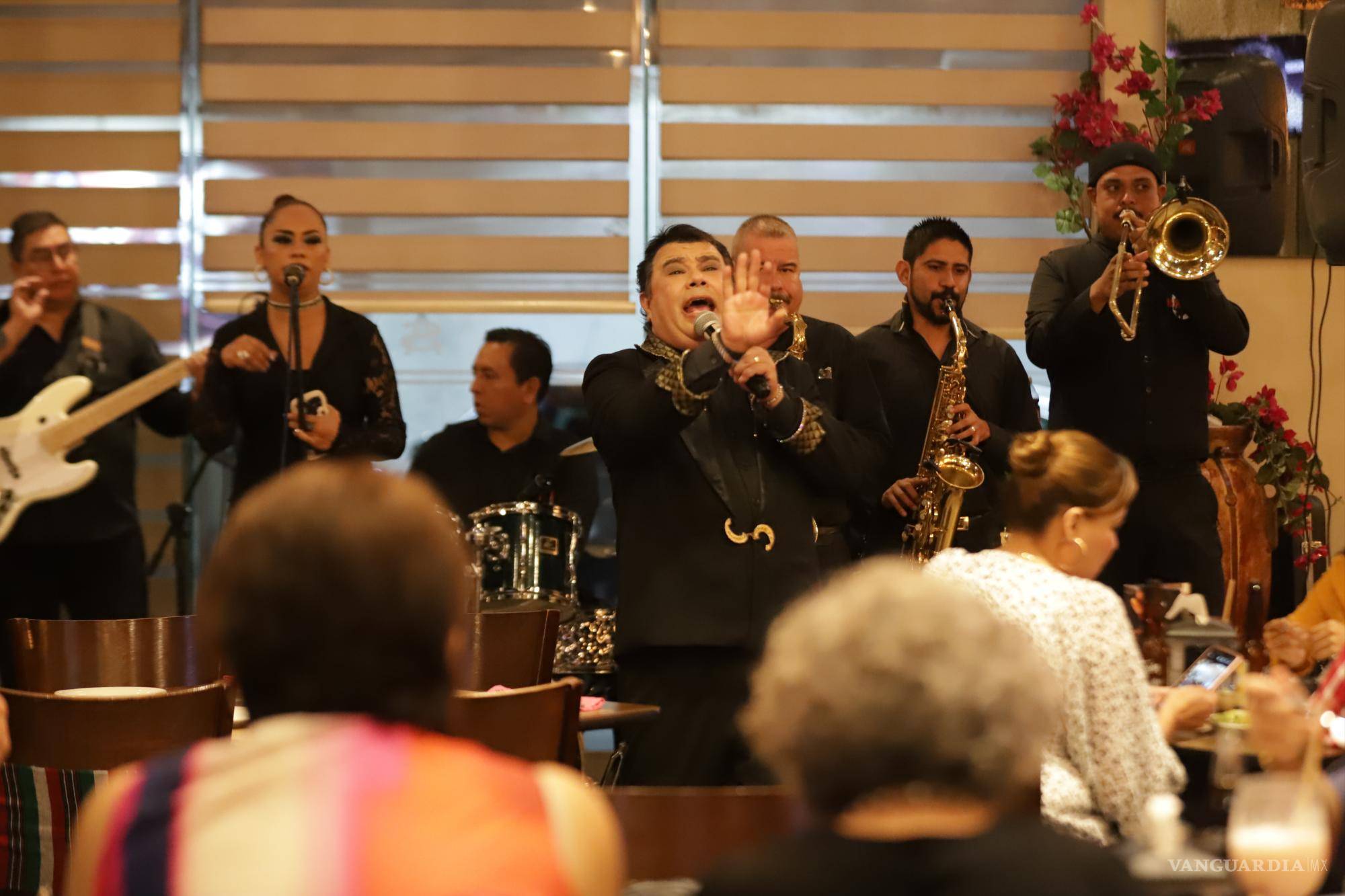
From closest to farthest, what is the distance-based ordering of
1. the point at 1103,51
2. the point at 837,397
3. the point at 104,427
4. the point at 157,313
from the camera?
the point at 837,397, the point at 104,427, the point at 1103,51, the point at 157,313

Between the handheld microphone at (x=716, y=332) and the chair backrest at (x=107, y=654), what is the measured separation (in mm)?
1213

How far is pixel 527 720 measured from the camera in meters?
2.39

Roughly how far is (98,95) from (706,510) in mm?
3545

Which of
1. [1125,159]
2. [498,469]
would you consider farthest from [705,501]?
[1125,159]

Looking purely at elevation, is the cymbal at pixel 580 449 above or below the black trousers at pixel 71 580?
above

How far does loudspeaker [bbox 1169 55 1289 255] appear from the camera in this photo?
18.7ft

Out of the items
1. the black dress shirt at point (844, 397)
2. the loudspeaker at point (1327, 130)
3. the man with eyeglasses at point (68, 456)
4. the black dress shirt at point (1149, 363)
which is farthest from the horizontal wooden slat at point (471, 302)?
the loudspeaker at point (1327, 130)

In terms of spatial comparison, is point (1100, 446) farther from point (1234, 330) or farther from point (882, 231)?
point (882, 231)

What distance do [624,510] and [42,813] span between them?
1.44 m

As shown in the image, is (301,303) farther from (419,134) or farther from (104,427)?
(419,134)

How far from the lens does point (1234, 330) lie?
468 centimetres

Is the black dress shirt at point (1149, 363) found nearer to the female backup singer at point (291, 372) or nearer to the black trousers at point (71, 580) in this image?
the female backup singer at point (291, 372)

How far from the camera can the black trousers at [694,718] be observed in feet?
10.9

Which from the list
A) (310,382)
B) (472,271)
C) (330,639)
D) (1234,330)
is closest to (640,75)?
(472,271)
